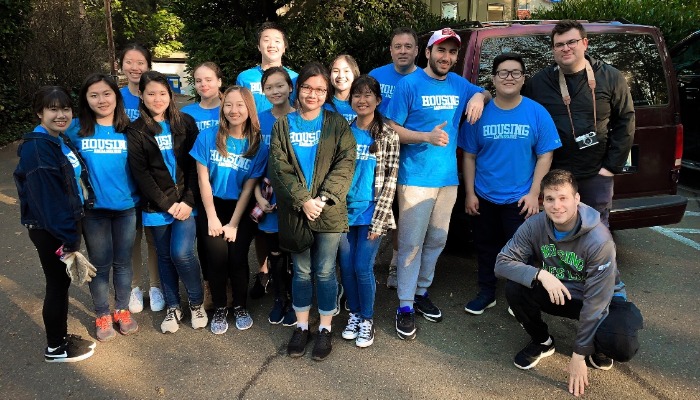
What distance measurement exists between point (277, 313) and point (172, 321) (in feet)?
2.34

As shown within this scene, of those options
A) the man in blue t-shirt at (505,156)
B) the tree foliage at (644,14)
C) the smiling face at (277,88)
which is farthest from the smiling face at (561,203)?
the tree foliage at (644,14)

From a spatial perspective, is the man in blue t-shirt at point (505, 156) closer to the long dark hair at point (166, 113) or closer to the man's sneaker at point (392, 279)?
the man's sneaker at point (392, 279)

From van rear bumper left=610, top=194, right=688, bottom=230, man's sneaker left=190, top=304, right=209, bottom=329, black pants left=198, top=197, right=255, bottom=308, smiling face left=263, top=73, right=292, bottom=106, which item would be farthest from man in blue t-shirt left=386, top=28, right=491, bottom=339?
van rear bumper left=610, top=194, right=688, bottom=230

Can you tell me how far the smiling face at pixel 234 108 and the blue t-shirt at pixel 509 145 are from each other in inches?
58.6

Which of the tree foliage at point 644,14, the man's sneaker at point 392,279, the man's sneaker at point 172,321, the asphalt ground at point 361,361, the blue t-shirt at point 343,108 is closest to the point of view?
the asphalt ground at point 361,361

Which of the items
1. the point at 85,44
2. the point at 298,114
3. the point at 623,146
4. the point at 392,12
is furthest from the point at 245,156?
the point at 85,44

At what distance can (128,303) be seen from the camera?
360cm

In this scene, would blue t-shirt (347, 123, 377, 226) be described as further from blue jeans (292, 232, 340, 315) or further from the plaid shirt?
blue jeans (292, 232, 340, 315)

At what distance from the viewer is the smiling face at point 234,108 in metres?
3.32

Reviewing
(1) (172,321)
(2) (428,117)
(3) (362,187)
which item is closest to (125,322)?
(1) (172,321)

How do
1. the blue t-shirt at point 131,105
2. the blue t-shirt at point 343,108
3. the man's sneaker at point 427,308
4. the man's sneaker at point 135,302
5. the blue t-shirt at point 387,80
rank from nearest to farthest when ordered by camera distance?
the blue t-shirt at point 343,108 → the man's sneaker at point 427,308 → the blue t-shirt at point 131,105 → the man's sneaker at point 135,302 → the blue t-shirt at point 387,80

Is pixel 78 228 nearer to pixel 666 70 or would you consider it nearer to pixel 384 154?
pixel 384 154

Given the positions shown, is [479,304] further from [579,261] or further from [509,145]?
[509,145]

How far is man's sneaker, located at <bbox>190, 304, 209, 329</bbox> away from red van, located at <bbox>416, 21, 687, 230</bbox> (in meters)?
2.00
